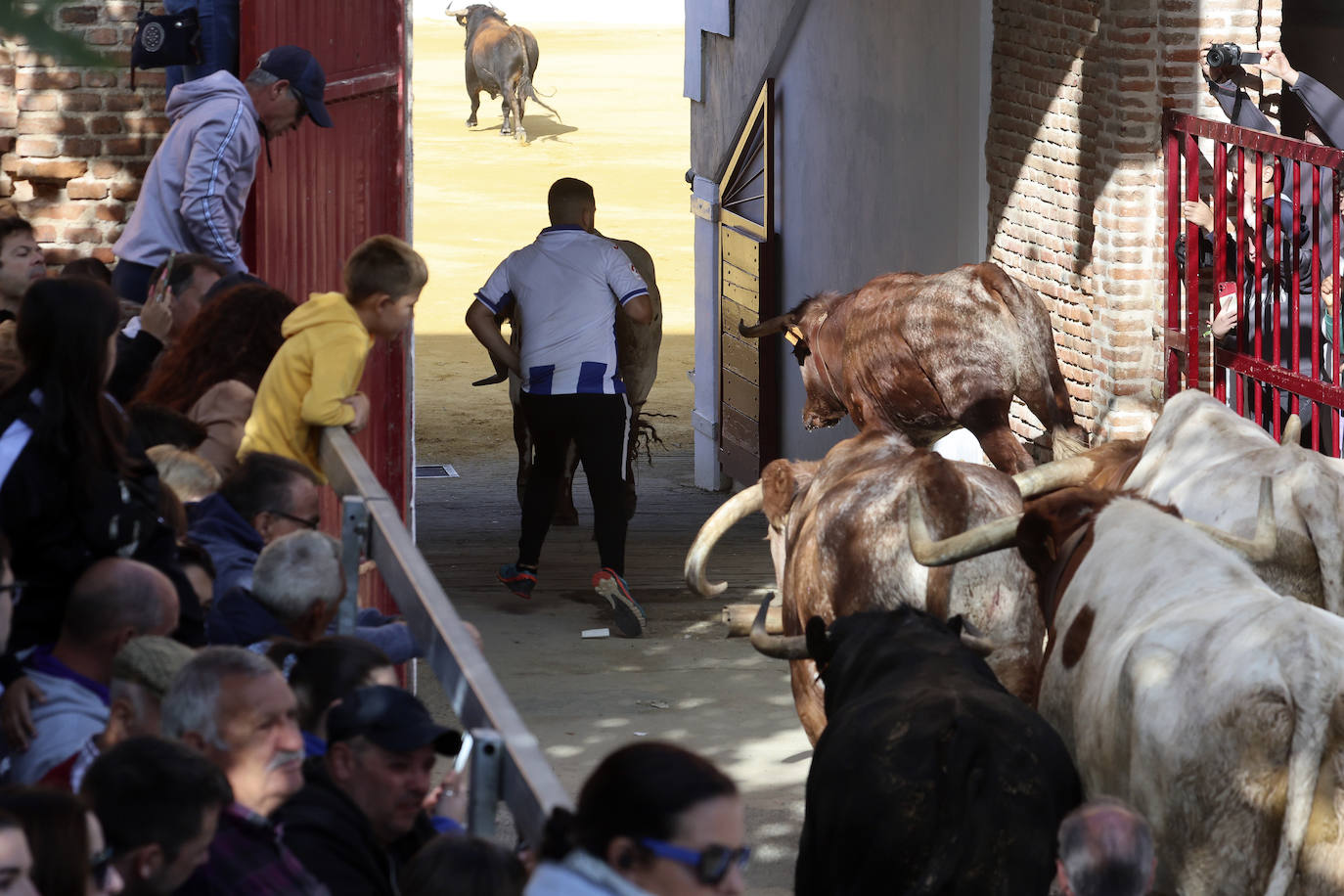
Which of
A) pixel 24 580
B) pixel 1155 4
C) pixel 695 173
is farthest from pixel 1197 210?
pixel 695 173

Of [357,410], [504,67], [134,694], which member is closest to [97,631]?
[134,694]

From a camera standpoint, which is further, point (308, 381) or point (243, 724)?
point (308, 381)

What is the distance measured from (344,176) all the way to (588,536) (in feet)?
18.1

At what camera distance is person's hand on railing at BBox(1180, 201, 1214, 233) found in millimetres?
9555

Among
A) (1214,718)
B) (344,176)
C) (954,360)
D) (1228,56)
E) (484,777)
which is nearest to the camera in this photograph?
(484,777)

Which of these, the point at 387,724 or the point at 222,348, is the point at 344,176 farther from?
the point at 387,724

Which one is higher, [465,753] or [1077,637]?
[465,753]

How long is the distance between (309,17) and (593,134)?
31758mm

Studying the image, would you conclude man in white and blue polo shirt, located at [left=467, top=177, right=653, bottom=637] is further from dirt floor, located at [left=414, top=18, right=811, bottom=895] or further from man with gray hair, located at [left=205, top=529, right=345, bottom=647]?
man with gray hair, located at [left=205, top=529, right=345, bottom=647]

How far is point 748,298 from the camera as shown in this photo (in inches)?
621

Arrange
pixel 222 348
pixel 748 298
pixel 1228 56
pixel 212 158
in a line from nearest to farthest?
pixel 222 348, pixel 212 158, pixel 1228 56, pixel 748 298

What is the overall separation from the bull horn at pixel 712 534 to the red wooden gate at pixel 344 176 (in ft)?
5.68

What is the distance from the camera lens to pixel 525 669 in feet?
31.3

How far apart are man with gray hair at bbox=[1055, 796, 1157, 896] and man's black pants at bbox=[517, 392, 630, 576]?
249 inches
